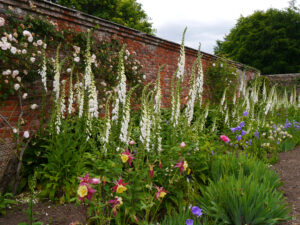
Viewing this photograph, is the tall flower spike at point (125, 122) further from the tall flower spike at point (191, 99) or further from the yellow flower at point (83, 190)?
the tall flower spike at point (191, 99)

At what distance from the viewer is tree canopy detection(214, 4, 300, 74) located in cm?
2397

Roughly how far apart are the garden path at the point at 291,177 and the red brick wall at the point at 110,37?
349cm

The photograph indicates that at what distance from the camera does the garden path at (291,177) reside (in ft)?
9.06

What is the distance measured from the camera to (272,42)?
2439cm

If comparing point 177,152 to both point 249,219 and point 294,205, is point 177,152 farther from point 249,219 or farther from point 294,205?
point 294,205

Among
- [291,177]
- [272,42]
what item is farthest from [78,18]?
[272,42]

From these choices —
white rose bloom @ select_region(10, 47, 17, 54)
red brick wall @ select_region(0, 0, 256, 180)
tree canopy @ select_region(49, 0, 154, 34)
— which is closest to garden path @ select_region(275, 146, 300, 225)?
red brick wall @ select_region(0, 0, 256, 180)

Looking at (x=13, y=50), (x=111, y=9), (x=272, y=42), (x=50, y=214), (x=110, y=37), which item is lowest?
(x=50, y=214)

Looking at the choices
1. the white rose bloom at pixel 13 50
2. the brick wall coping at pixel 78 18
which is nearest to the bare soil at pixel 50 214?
the white rose bloom at pixel 13 50

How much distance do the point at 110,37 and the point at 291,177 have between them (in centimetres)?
479

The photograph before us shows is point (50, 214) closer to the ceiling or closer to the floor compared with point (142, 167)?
closer to the floor

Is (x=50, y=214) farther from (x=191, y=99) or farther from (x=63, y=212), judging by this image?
(x=191, y=99)

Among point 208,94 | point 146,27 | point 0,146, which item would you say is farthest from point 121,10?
point 0,146

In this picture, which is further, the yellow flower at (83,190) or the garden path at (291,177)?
the garden path at (291,177)
